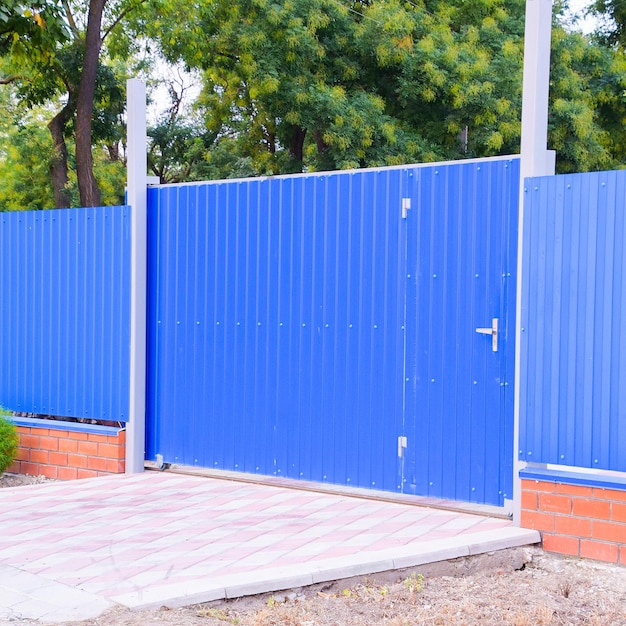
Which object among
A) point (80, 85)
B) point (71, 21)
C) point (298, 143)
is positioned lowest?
point (298, 143)

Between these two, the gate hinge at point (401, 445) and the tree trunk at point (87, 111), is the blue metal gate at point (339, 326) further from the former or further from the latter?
the tree trunk at point (87, 111)

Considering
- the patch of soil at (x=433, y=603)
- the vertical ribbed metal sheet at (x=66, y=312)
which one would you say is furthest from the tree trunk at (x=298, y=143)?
the patch of soil at (x=433, y=603)

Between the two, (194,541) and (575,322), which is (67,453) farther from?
(575,322)

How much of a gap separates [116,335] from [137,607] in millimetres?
3592

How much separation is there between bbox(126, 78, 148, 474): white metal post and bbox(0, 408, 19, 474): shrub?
88 centimetres

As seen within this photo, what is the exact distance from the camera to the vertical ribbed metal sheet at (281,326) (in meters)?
5.87

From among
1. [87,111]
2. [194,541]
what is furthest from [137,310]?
[87,111]

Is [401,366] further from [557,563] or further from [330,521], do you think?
[557,563]

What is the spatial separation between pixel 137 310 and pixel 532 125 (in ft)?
10.5

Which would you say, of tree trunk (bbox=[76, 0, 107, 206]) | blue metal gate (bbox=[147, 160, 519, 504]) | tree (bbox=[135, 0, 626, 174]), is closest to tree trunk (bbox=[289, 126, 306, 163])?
tree (bbox=[135, 0, 626, 174])

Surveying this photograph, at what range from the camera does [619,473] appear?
4.74 metres

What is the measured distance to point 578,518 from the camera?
4828 millimetres

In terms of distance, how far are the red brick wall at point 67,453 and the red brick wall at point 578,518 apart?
3225mm

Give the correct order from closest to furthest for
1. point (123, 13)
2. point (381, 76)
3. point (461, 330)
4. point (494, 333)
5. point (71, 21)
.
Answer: point (494, 333) → point (461, 330) → point (123, 13) → point (71, 21) → point (381, 76)
